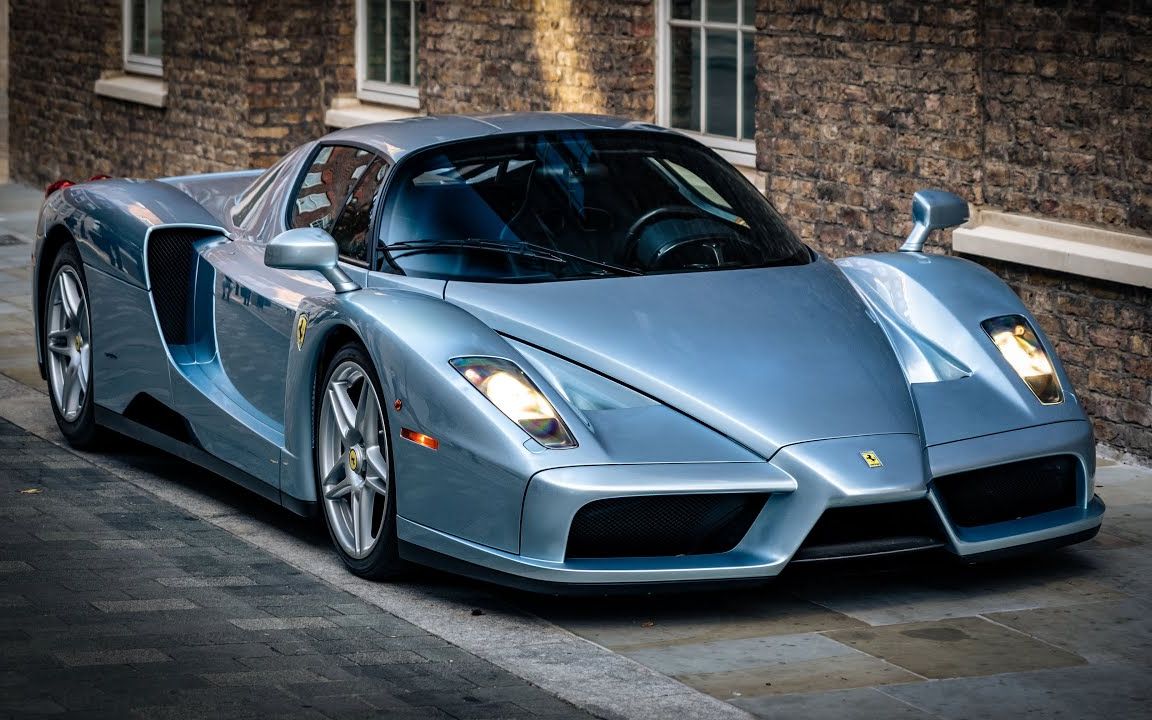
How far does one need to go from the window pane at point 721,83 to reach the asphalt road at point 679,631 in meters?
4.45

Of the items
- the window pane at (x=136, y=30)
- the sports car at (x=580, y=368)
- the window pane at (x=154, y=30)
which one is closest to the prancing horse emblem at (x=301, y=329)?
the sports car at (x=580, y=368)

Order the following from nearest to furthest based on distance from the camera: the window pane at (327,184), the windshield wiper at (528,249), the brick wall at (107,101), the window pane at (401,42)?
1. the windshield wiper at (528,249)
2. the window pane at (327,184)
3. the window pane at (401,42)
4. the brick wall at (107,101)

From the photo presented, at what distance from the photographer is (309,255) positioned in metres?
6.29

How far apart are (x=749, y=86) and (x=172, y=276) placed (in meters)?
4.26

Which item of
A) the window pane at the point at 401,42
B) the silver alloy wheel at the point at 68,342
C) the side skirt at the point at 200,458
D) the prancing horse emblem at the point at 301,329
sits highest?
the window pane at the point at 401,42

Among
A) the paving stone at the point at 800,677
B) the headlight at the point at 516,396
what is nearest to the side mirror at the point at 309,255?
the headlight at the point at 516,396

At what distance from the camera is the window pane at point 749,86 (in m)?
10.8

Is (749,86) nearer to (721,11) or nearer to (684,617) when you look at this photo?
(721,11)

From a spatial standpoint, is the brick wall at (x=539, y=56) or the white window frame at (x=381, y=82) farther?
the white window frame at (x=381, y=82)

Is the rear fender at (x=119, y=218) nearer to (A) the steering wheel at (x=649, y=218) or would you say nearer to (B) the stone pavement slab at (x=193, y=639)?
(B) the stone pavement slab at (x=193, y=639)

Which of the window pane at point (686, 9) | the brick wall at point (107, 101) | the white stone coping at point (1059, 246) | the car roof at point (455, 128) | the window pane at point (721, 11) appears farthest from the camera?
the brick wall at point (107, 101)

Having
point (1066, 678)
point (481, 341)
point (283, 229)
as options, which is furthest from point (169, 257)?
point (1066, 678)

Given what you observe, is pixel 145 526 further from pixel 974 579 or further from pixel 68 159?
pixel 68 159

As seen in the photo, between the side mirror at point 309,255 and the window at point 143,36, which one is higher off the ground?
the window at point 143,36
